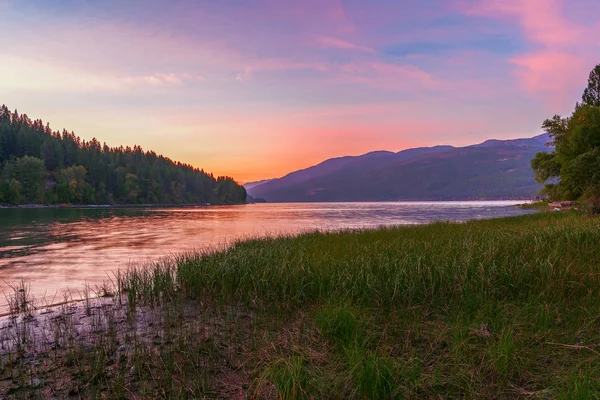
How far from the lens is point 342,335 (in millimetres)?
7410

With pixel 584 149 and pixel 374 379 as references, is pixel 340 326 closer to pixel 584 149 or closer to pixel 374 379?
pixel 374 379

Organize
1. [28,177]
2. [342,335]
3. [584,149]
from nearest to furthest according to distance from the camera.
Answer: [342,335] < [584,149] < [28,177]

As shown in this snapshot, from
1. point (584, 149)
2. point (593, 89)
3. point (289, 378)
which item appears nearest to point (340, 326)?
point (289, 378)

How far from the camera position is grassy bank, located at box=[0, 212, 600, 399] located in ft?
18.2

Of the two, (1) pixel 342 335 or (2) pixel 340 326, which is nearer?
(1) pixel 342 335

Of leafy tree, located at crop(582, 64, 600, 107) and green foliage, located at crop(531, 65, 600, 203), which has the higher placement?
leafy tree, located at crop(582, 64, 600, 107)

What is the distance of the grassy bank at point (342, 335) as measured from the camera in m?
5.55

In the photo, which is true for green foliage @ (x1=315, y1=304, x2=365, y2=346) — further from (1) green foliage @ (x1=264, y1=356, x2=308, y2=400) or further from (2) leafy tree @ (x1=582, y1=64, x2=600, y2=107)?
(2) leafy tree @ (x1=582, y1=64, x2=600, y2=107)

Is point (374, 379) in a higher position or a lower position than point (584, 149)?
lower

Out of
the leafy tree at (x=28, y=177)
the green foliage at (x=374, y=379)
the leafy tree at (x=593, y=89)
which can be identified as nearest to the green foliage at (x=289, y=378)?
the green foliage at (x=374, y=379)

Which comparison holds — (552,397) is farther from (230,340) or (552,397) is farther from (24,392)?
(24,392)

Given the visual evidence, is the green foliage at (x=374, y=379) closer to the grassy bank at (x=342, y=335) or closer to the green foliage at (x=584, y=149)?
the grassy bank at (x=342, y=335)

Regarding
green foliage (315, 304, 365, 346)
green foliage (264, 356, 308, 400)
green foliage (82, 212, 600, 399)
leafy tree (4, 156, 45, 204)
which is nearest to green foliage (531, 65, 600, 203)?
green foliage (82, 212, 600, 399)

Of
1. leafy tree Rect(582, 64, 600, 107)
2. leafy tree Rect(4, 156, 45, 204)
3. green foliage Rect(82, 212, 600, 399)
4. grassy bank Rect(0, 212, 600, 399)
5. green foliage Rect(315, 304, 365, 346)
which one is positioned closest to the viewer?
green foliage Rect(82, 212, 600, 399)
